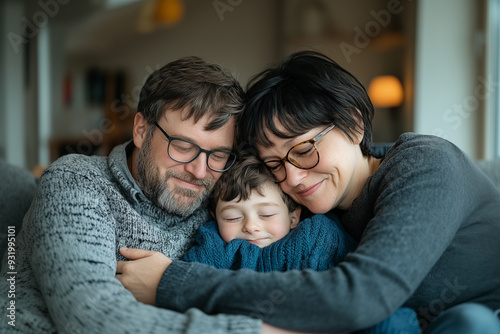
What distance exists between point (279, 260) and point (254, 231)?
7.2 inches

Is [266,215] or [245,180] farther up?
[245,180]

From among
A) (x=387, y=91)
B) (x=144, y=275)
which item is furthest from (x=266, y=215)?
(x=387, y=91)

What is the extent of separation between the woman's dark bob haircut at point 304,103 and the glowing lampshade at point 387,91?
347cm

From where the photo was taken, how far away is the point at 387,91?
17.0 ft

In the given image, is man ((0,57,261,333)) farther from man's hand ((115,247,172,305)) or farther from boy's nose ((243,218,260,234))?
boy's nose ((243,218,260,234))

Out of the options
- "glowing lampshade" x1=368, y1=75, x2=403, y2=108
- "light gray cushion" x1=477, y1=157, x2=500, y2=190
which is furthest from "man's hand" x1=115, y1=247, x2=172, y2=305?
"glowing lampshade" x1=368, y1=75, x2=403, y2=108

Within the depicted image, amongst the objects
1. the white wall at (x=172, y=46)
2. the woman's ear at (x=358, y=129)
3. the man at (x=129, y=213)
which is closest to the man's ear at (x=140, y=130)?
the man at (x=129, y=213)

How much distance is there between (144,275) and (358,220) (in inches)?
29.4

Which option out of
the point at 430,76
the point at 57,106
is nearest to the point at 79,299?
the point at 430,76

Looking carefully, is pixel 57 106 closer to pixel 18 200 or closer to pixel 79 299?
pixel 18 200

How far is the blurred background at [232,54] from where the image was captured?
463cm

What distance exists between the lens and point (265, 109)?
179 cm

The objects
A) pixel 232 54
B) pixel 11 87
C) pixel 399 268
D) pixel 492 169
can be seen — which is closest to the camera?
pixel 399 268

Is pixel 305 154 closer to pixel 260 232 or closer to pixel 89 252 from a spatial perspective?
pixel 260 232
